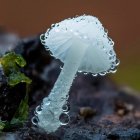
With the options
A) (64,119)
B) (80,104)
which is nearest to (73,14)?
(80,104)

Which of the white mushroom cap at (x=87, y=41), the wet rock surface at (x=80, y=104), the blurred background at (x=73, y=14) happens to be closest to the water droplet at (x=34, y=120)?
the wet rock surface at (x=80, y=104)

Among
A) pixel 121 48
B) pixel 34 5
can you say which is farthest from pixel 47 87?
pixel 34 5

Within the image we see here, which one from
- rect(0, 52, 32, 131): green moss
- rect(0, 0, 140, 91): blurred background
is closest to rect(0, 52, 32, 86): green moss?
rect(0, 52, 32, 131): green moss

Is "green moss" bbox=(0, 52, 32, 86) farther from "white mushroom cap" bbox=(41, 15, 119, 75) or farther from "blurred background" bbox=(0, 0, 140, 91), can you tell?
"blurred background" bbox=(0, 0, 140, 91)

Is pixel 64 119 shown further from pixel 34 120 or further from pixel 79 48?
pixel 79 48

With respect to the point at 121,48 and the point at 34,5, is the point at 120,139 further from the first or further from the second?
the point at 34,5
